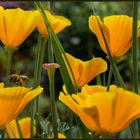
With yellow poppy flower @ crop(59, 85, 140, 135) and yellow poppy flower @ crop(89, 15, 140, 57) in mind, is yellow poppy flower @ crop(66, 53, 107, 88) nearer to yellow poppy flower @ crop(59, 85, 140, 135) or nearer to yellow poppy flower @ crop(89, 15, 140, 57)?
yellow poppy flower @ crop(89, 15, 140, 57)

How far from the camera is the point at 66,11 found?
13.3 feet

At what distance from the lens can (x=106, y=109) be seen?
65cm

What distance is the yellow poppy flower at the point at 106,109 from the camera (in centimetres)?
64

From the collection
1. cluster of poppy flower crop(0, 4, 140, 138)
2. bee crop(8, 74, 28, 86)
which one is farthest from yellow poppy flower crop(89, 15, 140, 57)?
bee crop(8, 74, 28, 86)

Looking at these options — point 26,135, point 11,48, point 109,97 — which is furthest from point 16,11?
point 109,97

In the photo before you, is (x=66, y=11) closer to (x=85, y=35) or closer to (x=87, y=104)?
(x=85, y=35)

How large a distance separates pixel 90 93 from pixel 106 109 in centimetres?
10

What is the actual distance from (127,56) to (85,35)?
85 centimetres

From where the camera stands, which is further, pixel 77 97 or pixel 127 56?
pixel 127 56

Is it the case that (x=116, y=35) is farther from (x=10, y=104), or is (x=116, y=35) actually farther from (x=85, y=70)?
(x=10, y=104)

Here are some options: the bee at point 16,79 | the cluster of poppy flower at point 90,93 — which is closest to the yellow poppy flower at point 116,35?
the cluster of poppy flower at point 90,93

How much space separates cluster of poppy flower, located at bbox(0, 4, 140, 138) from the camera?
2.13 feet

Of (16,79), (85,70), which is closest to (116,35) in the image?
(85,70)

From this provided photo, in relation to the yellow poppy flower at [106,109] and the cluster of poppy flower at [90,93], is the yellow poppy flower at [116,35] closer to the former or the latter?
the cluster of poppy flower at [90,93]
